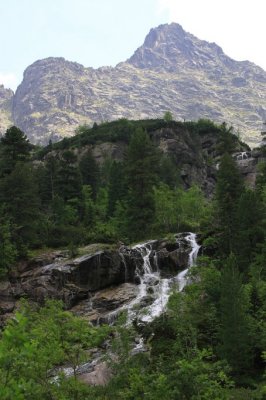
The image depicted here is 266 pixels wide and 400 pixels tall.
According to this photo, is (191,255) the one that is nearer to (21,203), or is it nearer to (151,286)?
(151,286)

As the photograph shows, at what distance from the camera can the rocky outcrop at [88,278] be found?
42.2 meters

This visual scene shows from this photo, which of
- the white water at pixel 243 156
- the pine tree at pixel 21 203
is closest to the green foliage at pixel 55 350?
the pine tree at pixel 21 203

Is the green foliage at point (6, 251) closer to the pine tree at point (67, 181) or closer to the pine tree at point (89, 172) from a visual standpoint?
the pine tree at point (67, 181)

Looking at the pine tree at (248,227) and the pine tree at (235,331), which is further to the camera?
the pine tree at (248,227)

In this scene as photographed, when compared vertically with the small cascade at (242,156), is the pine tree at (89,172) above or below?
below

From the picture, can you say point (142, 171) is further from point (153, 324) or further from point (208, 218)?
point (153, 324)

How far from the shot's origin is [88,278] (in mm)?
45031

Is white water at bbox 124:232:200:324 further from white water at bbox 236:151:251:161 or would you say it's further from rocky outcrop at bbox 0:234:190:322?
white water at bbox 236:151:251:161

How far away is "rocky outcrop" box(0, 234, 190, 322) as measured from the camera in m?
42.2

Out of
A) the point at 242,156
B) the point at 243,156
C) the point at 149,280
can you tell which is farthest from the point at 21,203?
the point at 243,156

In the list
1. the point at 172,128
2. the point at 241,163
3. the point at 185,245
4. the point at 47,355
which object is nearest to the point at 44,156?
the point at 172,128

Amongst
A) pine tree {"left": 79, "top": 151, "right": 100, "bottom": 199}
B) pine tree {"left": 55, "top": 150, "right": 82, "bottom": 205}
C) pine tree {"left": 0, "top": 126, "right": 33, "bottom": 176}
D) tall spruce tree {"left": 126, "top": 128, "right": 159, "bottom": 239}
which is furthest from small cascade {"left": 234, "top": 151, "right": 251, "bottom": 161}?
pine tree {"left": 0, "top": 126, "right": 33, "bottom": 176}

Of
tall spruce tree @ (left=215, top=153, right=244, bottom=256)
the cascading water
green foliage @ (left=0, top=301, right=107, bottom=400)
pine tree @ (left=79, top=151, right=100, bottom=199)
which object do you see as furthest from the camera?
pine tree @ (left=79, top=151, right=100, bottom=199)

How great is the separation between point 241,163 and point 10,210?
65144 mm
